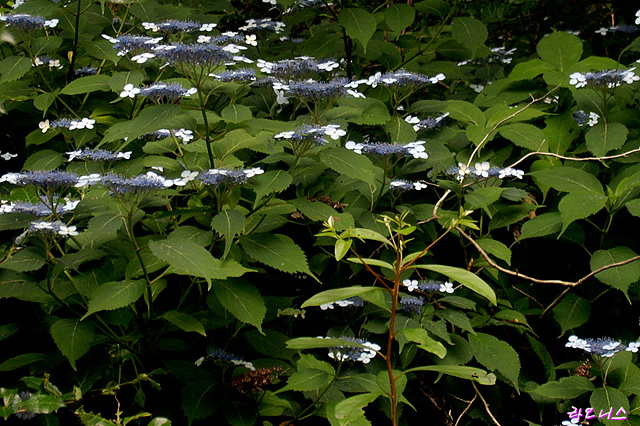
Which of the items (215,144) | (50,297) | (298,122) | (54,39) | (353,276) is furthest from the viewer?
(54,39)

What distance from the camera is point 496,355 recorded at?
207cm

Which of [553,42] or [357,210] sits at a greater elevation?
[553,42]

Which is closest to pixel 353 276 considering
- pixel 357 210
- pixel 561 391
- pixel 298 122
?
pixel 357 210

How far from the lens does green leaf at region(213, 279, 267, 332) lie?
5.75ft

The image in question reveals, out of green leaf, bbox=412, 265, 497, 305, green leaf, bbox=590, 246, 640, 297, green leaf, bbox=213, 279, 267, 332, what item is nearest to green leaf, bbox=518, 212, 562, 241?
green leaf, bbox=590, 246, 640, 297

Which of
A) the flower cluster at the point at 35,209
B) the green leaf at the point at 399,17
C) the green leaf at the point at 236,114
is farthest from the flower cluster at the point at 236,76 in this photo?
the green leaf at the point at 399,17

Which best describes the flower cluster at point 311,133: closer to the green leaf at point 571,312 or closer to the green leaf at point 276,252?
the green leaf at point 276,252

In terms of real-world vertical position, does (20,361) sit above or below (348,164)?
below

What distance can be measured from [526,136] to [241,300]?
1.32 m

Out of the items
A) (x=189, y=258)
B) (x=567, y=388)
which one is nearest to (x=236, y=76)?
(x=189, y=258)

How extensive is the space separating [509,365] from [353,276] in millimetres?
608

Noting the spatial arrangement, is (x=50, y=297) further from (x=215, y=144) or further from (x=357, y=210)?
(x=357, y=210)

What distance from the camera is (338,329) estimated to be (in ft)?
6.86

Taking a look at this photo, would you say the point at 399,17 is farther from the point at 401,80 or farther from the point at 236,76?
the point at 236,76
